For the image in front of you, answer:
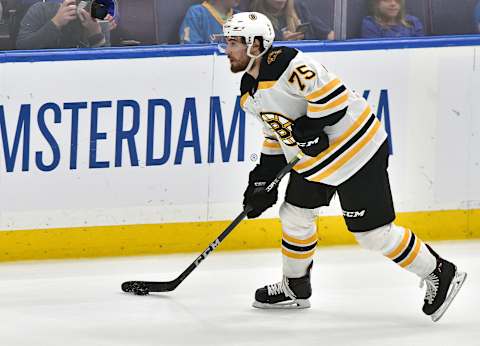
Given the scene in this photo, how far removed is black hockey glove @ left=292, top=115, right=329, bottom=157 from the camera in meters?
4.21

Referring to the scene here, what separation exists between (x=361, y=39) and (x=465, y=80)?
50 centimetres

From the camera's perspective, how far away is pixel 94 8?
18.0ft

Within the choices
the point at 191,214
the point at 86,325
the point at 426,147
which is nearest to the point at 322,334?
the point at 86,325

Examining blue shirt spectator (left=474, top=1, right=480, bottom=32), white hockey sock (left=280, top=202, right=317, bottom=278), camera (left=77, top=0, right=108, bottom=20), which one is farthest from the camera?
blue shirt spectator (left=474, top=1, right=480, bottom=32)

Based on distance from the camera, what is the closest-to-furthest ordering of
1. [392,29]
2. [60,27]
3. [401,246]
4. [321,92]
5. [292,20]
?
1. [321,92]
2. [401,246]
3. [60,27]
4. [292,20]
5. [392,29]

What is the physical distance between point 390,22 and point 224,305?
1.88 metres

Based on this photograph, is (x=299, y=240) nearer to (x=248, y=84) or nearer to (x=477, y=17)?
(x=248, y=84)

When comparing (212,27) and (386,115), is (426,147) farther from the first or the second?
(212,27)

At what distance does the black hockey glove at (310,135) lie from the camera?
4215 mm

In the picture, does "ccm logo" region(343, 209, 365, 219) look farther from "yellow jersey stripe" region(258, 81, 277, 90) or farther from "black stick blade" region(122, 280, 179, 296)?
"black stick blade" region(122, 280, 179, 296)

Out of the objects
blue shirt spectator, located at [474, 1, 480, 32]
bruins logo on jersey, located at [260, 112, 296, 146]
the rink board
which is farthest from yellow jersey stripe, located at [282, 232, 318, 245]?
blue shirt spectator, located at [474, 1, 480, 32]

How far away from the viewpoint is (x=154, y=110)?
5449 mm

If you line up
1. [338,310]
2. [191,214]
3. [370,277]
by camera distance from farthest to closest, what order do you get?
[191,214] → [370,277] → [338,310]

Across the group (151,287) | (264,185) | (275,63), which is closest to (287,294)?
(264,185)
